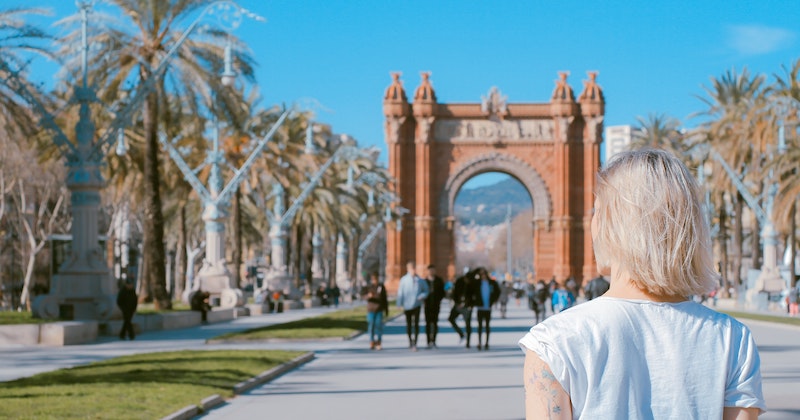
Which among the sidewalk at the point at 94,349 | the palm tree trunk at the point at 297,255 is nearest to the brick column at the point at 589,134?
the palm tree trunk at the point at 297,255

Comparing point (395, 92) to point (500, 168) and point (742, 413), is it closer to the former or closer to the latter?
point (500, 168)

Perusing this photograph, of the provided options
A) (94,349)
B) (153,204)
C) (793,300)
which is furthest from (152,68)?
(793,300)

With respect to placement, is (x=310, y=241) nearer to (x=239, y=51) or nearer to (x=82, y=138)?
(x=239, y=51)

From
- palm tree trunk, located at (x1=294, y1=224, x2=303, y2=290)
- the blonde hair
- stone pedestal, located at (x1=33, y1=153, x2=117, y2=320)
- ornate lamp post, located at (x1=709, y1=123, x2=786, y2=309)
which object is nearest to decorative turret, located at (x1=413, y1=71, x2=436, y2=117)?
palm tree trunk, located at (x1=294, y1=224, x2=303, y2=290)

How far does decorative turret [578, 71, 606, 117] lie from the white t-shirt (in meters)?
81.9

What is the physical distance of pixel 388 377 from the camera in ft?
53.0

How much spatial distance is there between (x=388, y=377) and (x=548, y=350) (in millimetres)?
13651

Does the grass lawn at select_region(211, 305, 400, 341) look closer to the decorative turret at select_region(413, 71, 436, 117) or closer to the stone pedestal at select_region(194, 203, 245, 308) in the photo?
the stone pedestal at select_region(194, 203, 245, 308)

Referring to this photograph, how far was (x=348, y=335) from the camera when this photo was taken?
26422 millimetres

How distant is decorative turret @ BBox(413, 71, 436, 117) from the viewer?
83.4m

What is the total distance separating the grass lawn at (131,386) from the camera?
11062 mm

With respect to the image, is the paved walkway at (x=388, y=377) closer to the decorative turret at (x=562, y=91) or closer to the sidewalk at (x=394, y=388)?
the sidewalk at (x=394, y=388)

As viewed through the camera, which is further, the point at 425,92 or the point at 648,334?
the point at 425,92

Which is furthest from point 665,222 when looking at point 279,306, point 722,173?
point 722,173
